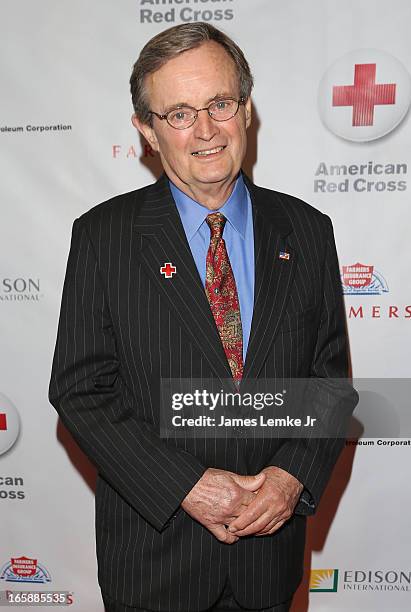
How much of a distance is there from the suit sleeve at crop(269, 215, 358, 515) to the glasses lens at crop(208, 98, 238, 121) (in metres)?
0.34

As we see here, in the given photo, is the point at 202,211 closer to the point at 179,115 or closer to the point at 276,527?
the point at 179,115

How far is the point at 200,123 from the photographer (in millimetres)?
1288

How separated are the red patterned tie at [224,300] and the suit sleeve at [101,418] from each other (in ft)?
0.72

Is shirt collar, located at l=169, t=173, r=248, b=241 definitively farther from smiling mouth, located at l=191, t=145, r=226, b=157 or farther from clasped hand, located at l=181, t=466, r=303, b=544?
clasped hand, located at l=181, t=466, r=303, b=544

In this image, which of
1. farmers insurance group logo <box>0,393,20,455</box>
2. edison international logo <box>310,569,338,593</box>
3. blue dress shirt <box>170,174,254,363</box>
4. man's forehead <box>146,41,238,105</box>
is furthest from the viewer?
edison international logo <box>310,569,338,593</box>

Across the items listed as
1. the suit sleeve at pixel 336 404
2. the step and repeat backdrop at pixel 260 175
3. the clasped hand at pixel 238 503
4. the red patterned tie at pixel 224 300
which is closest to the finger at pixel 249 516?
the clasped hand at pixel 238 503

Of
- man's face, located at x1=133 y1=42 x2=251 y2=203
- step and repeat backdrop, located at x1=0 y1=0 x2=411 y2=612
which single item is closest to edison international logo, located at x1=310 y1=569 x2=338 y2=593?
step and repeat backdrop, located at x1=0 y1=0 x2=411 y2=612

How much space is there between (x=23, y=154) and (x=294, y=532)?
1456 mm

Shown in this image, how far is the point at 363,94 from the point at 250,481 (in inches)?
52.6

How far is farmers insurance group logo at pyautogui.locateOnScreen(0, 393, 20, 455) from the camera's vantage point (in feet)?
7.54

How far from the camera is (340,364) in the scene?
4.89 feet

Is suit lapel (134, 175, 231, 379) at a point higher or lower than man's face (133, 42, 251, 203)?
lower

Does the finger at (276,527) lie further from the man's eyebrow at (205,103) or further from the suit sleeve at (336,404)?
the man's eyebrow at (205,103)

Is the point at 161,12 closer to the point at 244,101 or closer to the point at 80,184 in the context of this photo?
the point at 80,184
